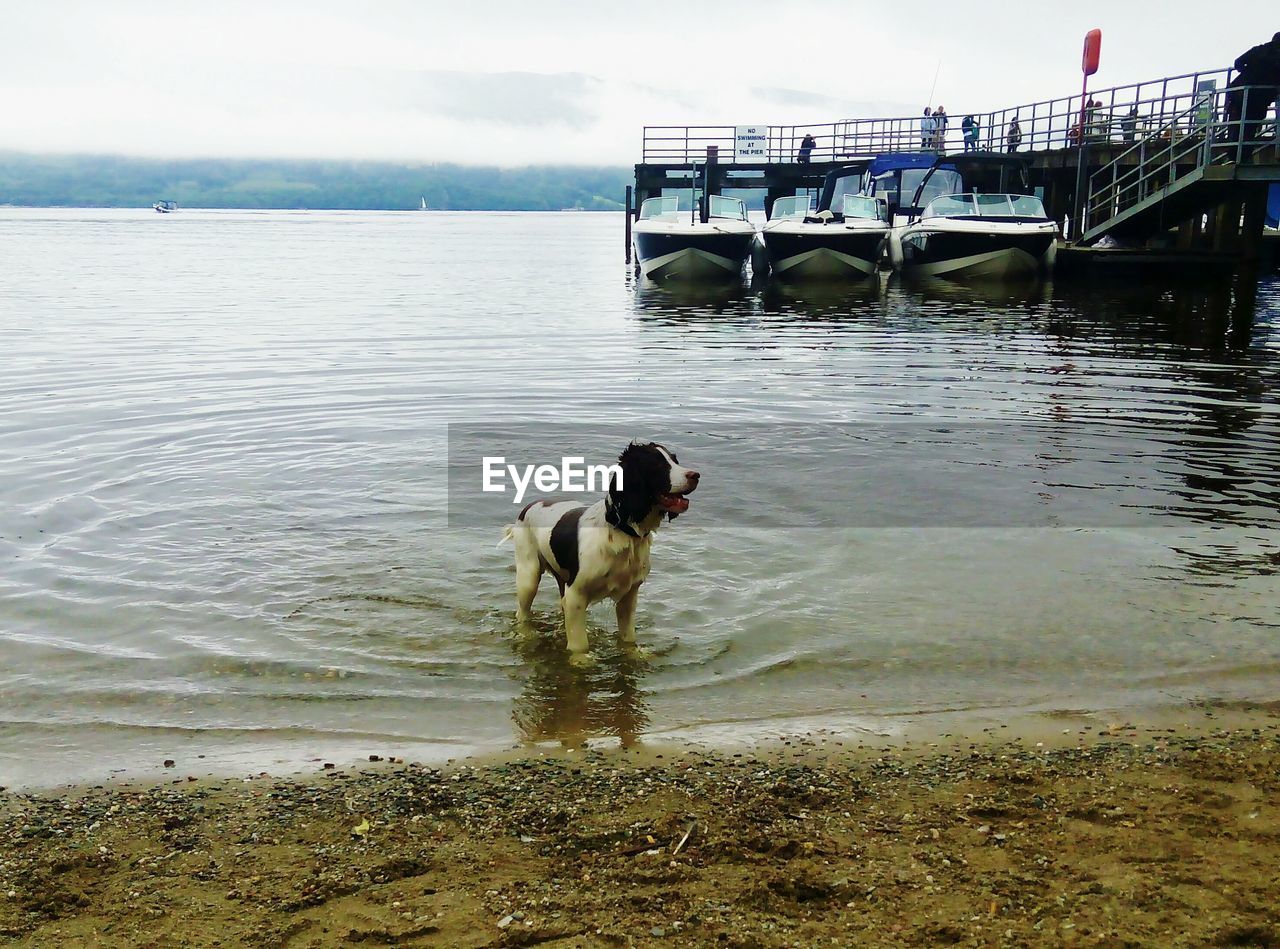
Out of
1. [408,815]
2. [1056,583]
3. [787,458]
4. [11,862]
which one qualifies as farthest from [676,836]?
[787,458]

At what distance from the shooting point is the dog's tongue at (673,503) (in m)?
5.27

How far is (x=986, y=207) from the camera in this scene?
33906mm

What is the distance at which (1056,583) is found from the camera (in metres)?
7.24

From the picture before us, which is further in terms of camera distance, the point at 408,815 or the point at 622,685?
the point at 622,685

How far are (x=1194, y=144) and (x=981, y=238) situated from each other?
5.87 m

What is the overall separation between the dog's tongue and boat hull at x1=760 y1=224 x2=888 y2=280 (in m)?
30.5

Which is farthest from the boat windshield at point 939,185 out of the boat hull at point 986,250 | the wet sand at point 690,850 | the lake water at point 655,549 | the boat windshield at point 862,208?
the wet sand at point 690,850

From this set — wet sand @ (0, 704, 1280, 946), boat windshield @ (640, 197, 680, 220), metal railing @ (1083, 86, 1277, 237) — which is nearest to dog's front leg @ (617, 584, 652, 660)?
wet sand @ (0, 704, 1280, 946)

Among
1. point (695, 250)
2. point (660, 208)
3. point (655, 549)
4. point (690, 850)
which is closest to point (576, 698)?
point (690, 850)

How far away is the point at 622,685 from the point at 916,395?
32.7 ft

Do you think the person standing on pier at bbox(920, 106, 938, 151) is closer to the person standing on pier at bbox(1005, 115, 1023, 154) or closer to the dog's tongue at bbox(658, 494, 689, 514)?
the person standing on pier at bbox(1005, 115, 1023, 154)

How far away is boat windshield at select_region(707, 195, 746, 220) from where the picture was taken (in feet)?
122

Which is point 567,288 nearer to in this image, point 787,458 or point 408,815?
point 787,458

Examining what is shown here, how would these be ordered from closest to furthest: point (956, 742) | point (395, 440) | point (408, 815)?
point (408, 815) → point (956, 742) → point (395, 440)
